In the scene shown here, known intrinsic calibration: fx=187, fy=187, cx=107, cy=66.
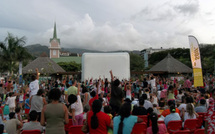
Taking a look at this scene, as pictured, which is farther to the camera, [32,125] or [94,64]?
[94,64]

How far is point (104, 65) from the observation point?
67.4 feet

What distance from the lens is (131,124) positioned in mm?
3021

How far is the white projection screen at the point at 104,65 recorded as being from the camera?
20328 millimetres

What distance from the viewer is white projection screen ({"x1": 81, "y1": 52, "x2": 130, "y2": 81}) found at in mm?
20328

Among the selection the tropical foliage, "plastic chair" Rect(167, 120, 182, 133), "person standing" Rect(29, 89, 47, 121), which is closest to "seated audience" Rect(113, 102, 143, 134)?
"plastic chair" Rect(167, 120, 182, 133)

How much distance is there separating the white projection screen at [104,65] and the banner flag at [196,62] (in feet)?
35.3

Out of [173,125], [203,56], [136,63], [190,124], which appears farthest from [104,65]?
[203,56]

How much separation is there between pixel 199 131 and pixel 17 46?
896 inches

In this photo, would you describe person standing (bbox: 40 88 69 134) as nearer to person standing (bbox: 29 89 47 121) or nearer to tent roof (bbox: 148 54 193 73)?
person standing (bbox: 29 89 47 121)

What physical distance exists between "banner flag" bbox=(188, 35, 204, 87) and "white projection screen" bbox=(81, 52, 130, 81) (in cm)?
1076

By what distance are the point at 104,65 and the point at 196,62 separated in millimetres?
11861

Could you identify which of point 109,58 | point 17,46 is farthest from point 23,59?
point 109,58

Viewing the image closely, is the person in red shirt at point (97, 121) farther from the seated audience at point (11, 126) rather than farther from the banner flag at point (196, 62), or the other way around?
the banner flag at point (196, 62)

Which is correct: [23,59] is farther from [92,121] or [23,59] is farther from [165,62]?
[165,62]
